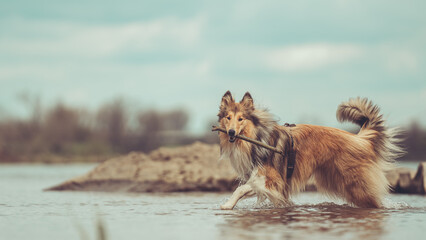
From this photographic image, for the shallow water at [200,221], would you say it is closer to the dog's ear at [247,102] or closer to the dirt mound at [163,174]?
the dog's ear at [247,102]

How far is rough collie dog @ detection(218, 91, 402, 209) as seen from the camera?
8961 mm

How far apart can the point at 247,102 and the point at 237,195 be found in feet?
5.20

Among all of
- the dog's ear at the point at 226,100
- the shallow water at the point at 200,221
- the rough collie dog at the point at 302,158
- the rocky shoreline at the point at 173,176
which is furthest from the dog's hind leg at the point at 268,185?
the rocky shoreline at the point at 173,176

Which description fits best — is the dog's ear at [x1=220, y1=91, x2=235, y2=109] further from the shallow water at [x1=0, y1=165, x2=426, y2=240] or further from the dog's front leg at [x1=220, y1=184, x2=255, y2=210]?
the shallow water at [x1=0, y1=165, x2=426, y2=240]

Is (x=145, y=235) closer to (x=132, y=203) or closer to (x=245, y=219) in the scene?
(x=245, y=219)

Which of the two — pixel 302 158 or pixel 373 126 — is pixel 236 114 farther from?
pixel 373 126

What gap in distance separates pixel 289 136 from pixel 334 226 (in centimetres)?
268

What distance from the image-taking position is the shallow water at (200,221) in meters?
6.26

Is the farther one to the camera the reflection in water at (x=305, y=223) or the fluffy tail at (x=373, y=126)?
the fluffy tail at (x=373, y=126)

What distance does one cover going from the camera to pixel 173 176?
45.0 feet

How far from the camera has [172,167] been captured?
46.3 feet

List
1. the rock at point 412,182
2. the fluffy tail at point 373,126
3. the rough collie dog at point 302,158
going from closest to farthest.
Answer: the rough collie dog at point 302,158 < the fluffy tail at point 373,126 < the rock at point 412,182

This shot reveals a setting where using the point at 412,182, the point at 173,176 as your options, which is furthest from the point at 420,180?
the point at 173,176

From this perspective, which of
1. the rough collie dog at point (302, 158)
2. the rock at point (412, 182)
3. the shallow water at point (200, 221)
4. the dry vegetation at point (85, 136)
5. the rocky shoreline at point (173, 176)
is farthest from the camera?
the dry vegetation at point (85, 136)
